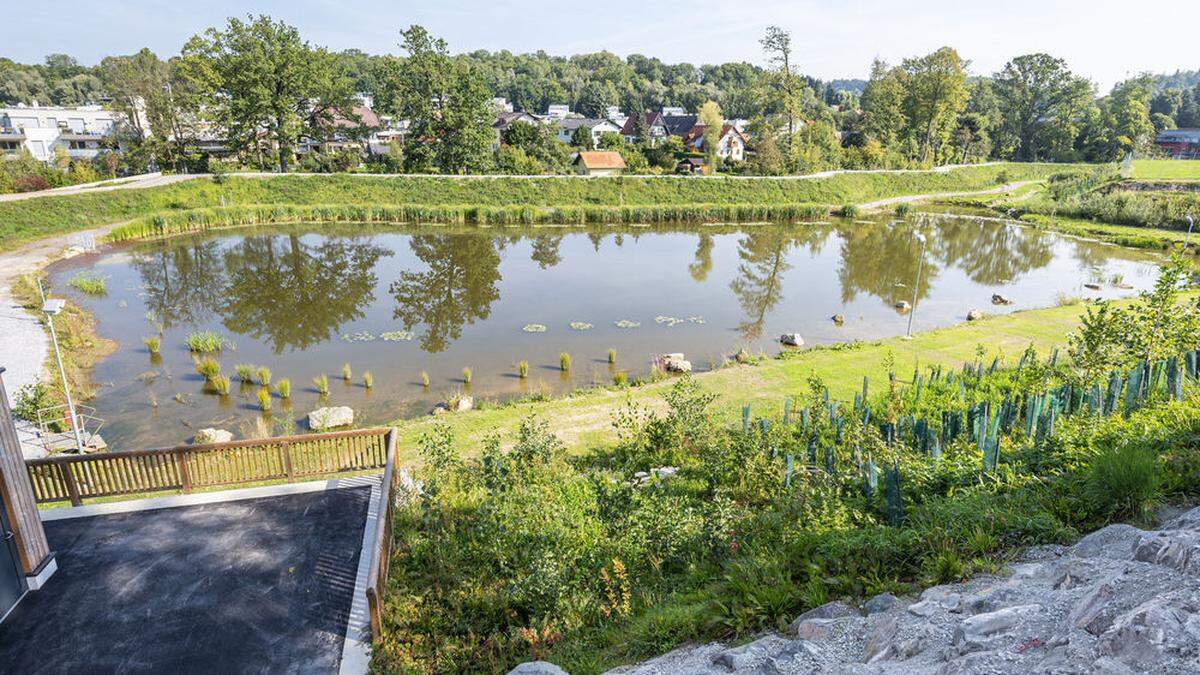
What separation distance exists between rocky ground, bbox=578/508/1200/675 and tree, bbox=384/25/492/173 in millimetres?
50932

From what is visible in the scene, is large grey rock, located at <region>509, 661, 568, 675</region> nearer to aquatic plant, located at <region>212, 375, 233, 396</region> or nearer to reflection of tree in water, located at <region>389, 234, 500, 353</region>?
aquatic plant, located at <region>212, 375, 233, 396</region>

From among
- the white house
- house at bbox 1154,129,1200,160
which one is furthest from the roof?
house at bbox 1154,129,1200,160

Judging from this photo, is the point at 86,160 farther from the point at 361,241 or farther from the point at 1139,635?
the point at 1139,635

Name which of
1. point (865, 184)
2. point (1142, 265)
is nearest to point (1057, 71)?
point (865, 184)

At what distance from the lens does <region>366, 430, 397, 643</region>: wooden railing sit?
6.78 meters

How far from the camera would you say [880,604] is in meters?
5.77

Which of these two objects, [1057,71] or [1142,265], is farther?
[1057,71]

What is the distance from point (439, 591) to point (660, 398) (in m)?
9.25

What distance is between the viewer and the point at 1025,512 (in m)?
6.76

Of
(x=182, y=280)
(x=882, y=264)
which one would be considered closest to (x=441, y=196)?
(x=182, y=280)

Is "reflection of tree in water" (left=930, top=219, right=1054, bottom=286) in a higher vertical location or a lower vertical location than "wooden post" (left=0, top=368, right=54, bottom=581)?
lower

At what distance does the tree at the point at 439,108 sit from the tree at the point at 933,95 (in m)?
47.3

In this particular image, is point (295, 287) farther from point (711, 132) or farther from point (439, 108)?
point (711, 132)

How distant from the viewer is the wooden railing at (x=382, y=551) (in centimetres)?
678
